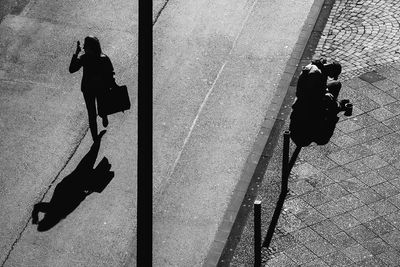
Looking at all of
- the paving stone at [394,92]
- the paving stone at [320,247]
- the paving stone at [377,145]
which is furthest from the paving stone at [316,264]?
the paving stone at [394,92]

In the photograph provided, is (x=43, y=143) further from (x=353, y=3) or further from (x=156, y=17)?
(x=353, y=3)

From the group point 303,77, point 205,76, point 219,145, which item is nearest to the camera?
point 303,77

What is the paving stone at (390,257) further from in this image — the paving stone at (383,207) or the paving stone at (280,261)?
the paving stone at (280,261)

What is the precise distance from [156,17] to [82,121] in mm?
2917

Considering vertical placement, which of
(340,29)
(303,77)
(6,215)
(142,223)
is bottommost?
(6,215)

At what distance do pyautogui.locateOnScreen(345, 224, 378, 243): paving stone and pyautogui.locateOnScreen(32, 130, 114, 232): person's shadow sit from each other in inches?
133

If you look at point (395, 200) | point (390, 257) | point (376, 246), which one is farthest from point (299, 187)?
point (390, 257)

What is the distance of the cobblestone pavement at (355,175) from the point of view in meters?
9.94

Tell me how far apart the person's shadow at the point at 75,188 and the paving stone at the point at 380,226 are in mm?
3586

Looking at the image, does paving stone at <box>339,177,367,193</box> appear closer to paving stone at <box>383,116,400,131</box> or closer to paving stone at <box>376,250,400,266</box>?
paving stone at <box>376,250,400,266</box>

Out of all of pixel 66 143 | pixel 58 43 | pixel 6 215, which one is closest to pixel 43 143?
pixel 66 143

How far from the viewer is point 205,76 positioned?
12812mm

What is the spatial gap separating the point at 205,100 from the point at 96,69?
227cm

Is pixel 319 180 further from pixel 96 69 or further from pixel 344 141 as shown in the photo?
pixel 96 69
